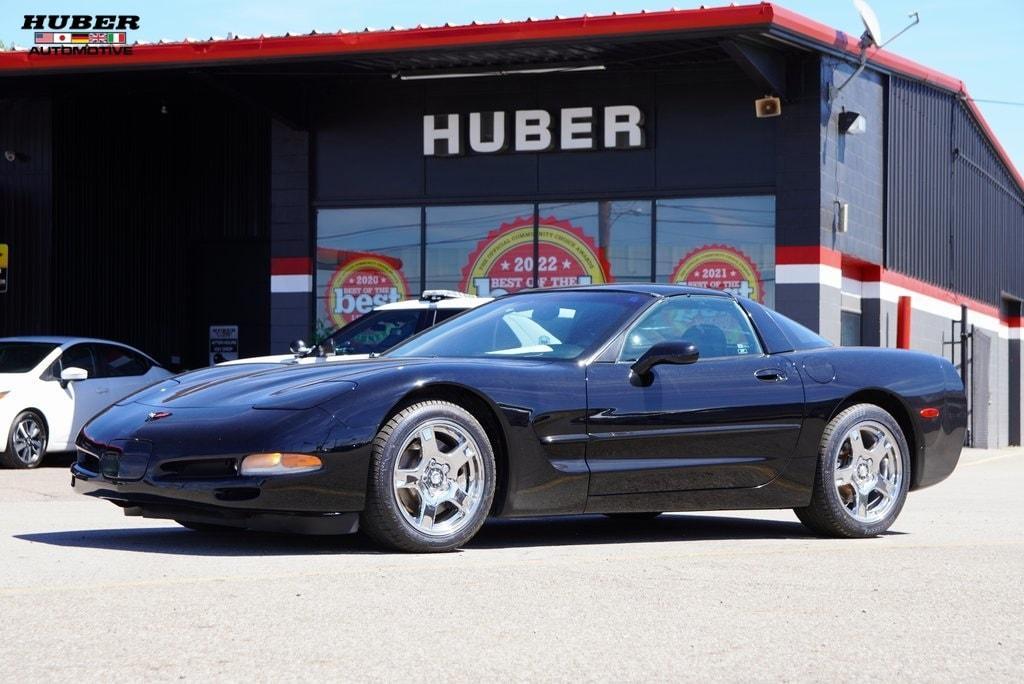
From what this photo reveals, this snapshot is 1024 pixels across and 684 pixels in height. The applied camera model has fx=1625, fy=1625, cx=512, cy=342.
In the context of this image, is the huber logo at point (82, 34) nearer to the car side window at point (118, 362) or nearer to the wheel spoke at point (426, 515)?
the car side window at point (118, 362)

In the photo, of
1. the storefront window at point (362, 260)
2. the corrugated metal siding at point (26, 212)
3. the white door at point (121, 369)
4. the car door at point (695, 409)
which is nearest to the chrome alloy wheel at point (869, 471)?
the car door at point (695, 409)

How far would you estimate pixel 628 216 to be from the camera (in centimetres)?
2175

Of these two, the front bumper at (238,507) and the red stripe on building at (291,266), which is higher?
the red stripe on building at (291,266)

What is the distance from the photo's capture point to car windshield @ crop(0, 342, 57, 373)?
650 inches

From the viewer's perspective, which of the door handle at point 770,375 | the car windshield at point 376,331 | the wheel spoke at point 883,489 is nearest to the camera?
the door handle at point 770,375

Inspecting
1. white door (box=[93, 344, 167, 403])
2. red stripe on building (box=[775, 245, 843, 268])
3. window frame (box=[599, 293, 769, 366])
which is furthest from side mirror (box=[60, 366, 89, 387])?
window frame (box=[599, 293, 769, 366])

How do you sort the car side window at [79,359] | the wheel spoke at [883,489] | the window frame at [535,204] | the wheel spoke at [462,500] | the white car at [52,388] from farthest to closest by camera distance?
the window frame at [535,204]
the car side window at [79,359]
the white car at [52,388]
the wheel spoke at [883,489]
the wheel spoke at [462,500]

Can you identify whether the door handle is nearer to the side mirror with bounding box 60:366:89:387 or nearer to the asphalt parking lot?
the asphalt parking lot

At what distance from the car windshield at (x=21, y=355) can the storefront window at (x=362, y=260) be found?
6.73 metres

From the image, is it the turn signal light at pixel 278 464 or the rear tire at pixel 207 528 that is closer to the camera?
the turn signal light at pixel 278 464

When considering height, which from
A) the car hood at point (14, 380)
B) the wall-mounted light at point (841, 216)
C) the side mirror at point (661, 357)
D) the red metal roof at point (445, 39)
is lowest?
the car hood at point (14, 380)

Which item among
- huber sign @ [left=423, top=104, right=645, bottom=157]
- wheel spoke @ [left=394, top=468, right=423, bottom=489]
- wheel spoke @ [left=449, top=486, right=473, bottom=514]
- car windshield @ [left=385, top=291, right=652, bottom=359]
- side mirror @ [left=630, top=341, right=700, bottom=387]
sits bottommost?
wheel spoke @ [left=449, top=486, right=473, bottom=514]

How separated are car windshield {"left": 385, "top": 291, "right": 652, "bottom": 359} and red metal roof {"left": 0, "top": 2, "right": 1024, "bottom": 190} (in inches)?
455

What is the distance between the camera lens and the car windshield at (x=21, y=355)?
1650 centimetres
